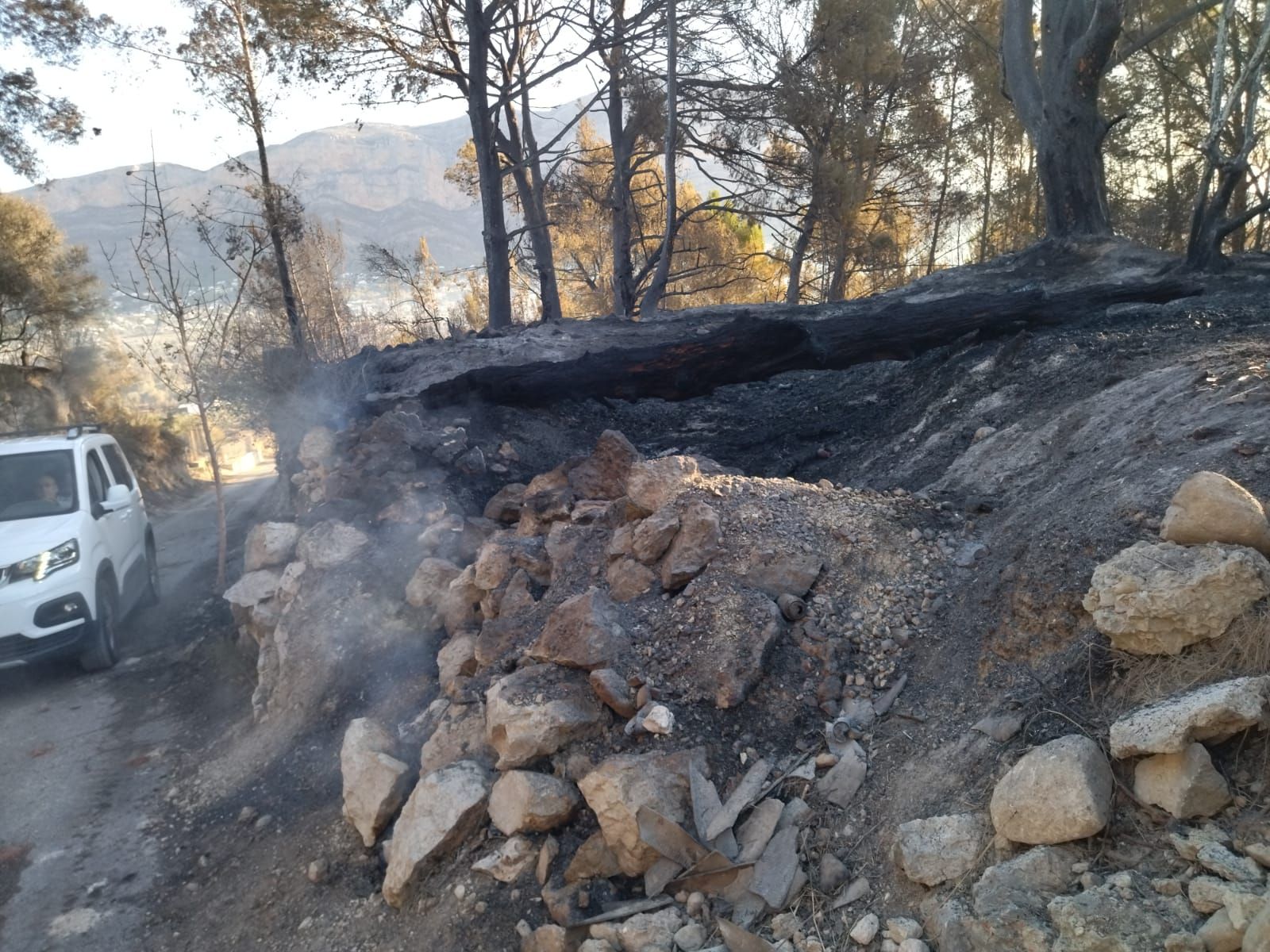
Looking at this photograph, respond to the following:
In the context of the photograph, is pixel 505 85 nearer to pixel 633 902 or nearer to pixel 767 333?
pixel 767 333

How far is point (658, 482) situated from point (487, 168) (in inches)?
445

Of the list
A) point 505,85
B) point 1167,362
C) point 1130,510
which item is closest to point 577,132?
point 505,85

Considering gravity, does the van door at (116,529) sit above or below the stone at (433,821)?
above

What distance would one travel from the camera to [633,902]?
2797 mm

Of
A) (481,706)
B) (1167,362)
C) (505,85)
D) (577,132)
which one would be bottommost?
(481,706)

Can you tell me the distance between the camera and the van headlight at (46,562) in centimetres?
607

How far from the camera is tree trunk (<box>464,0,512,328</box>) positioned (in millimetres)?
13625

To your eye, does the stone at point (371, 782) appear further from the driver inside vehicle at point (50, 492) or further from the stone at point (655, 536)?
the driver inside vehicle at point (50, 492)

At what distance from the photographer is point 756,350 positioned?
7.38 meters

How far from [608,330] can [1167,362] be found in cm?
488

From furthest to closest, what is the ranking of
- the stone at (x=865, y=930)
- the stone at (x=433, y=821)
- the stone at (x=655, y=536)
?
the stone at (x=655, y=536)
the stone at (x=433, y=821)
the stone at (x=865, y=930)

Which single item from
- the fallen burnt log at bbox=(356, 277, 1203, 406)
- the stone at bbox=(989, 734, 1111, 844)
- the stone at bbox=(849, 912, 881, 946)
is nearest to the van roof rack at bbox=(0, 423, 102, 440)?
the fallen burnt log at bbox=(356, 277, 1203, 406)

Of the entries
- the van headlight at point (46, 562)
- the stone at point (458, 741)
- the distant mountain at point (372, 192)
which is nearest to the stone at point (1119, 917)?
the stone at point (458, 741)

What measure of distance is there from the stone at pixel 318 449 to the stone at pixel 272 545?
2.35ft
